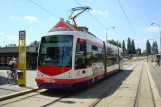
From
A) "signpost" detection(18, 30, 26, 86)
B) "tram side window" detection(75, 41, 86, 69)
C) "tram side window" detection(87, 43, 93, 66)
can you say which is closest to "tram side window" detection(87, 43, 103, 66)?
"tram side window" detection(87, 43, 93, 66)

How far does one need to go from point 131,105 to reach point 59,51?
4.42 m

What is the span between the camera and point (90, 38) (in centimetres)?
1561

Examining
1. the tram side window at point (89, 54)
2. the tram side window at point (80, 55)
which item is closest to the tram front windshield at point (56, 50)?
the tram side window at point (80, 55)

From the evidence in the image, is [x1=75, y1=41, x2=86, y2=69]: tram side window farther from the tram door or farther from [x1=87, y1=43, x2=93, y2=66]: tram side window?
→ the tram door

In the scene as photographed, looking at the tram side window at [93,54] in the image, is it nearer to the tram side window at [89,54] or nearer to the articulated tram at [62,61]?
the tram side window at [89,54]

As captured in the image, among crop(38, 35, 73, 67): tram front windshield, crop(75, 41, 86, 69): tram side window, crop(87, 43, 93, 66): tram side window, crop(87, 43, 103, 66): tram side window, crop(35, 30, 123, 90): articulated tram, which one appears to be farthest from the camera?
crop(87, 43, 103, 66): tram side window

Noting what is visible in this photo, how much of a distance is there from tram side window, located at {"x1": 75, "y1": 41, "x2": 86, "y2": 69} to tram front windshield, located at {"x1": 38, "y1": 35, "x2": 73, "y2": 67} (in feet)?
1.55

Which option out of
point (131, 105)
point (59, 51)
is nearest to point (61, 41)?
point (59, 51)

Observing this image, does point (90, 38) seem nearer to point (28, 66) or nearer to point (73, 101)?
point (73, 101)

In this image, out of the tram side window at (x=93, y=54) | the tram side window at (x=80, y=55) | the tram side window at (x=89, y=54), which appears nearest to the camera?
the tram side window at (x=80, y=55)

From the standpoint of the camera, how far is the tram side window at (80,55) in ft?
42.1

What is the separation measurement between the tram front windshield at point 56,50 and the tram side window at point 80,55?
A: 0.47m

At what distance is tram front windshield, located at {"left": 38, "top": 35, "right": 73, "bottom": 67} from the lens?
12.4 metres

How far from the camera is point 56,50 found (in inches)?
496
